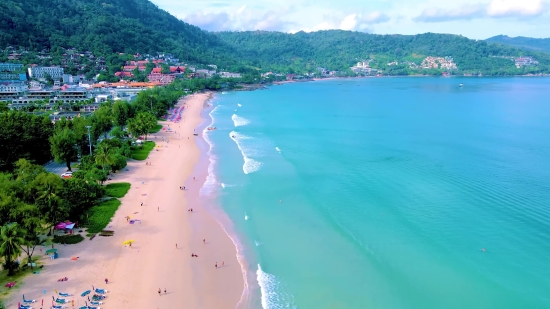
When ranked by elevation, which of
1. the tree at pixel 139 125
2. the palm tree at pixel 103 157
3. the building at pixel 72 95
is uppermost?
the building at pixel 72 95

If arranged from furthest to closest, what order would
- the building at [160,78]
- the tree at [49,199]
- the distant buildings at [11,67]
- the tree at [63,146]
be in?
the building at [160,78]
the distant buildings at [11,67]
the tree at [63,146]
the tree at [49,199]

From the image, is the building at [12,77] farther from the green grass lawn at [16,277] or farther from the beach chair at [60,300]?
the beach chair at [60,300]

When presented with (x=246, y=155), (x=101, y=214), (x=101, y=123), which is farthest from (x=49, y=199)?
(x=246, y=155)

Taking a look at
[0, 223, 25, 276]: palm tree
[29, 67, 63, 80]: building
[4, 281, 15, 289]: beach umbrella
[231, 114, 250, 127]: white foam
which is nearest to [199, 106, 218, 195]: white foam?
[0, 223, 25, 276]: palm tree

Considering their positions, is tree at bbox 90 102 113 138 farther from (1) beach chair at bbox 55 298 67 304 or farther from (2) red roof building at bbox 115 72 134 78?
(2) red roof building at bbox 115 72 134 78

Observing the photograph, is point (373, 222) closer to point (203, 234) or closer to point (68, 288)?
point (203, 234)

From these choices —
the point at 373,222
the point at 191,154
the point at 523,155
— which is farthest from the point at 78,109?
the point at 523,155

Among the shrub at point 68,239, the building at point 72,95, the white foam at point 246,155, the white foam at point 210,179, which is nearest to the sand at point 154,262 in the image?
the shrub at point 68,239
